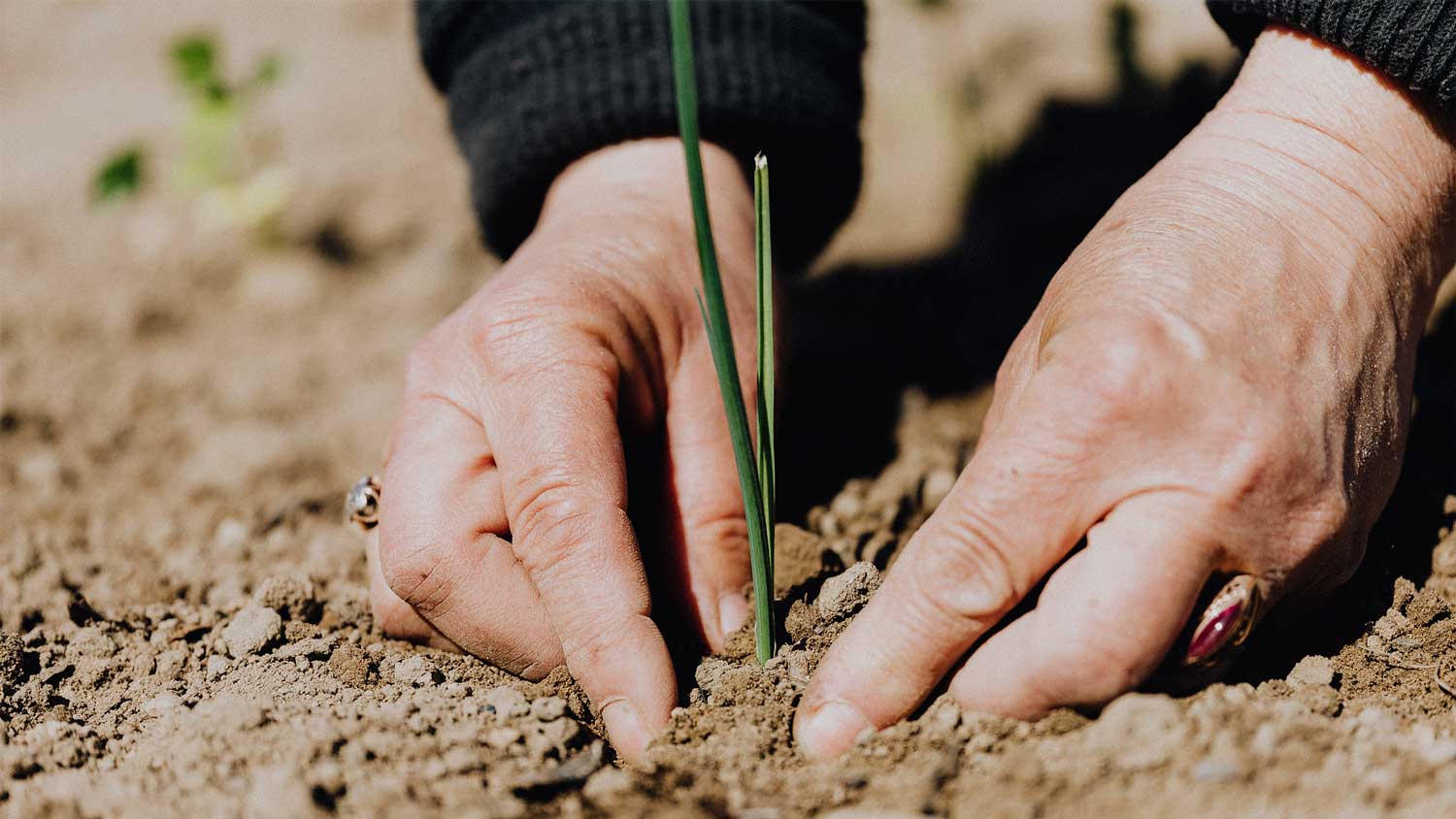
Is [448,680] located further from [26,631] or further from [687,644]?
[26,631]

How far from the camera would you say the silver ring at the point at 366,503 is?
4.51 feet

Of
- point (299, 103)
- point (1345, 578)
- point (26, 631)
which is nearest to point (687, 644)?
point (1345, 578)

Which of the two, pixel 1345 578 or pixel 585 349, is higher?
pixel 585 349

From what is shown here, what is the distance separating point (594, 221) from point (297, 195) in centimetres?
174

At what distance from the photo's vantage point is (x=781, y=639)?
1259mm

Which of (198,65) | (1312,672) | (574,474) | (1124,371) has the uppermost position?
(198,65)

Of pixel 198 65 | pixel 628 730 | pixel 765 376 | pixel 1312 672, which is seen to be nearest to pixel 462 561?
pixel 628 730

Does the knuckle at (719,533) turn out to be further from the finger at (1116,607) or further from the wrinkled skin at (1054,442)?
the finger at (1116,607)

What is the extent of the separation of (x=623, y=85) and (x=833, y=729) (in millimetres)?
1085

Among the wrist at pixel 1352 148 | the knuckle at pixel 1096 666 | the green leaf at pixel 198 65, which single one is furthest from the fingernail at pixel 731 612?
the green leaf at pixel 198 65

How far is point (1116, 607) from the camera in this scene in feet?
3.10

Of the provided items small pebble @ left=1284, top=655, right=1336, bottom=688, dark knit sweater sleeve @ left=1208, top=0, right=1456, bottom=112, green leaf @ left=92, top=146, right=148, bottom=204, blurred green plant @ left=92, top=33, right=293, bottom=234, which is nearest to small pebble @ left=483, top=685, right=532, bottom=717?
small pebble @ left=1284, top=655, right=1336, bottom=688

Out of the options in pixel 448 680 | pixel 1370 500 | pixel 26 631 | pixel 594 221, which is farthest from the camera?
pixel 594 221

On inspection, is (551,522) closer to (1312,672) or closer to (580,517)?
(580,517)
